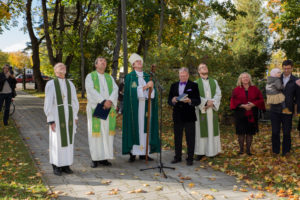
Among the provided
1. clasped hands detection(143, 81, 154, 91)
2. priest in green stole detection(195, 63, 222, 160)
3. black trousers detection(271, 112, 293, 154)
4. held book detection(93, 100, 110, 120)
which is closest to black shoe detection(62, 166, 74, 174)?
held book detection(93, 100, 110, 120)

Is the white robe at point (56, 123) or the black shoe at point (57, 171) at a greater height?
the white robe at point (56, 123)

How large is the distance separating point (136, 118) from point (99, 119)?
828 mm

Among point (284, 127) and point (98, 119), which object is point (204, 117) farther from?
point (98, 119)

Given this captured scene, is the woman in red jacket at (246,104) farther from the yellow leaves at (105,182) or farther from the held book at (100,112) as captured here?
the yellow leaves at (105,182)

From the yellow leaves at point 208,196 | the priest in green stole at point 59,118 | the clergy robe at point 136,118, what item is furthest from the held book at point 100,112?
the yellow leaves at point 208,196

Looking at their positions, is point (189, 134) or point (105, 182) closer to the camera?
point (105, 182)

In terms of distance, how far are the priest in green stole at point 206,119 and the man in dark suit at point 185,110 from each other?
0.44m

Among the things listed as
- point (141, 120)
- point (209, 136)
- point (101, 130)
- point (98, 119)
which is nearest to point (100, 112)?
point (98, 119)

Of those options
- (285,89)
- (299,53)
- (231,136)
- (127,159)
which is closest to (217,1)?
(299,53)

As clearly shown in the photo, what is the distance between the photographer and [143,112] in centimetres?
699

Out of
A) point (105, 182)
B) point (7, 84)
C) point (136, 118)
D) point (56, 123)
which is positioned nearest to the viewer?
point (105, 182)

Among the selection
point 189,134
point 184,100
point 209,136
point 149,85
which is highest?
point 149,85

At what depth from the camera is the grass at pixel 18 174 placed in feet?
16.3

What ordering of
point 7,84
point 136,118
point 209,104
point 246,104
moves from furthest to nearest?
point 7,84 < point 246,104 < point 209,104 < point 136,118
